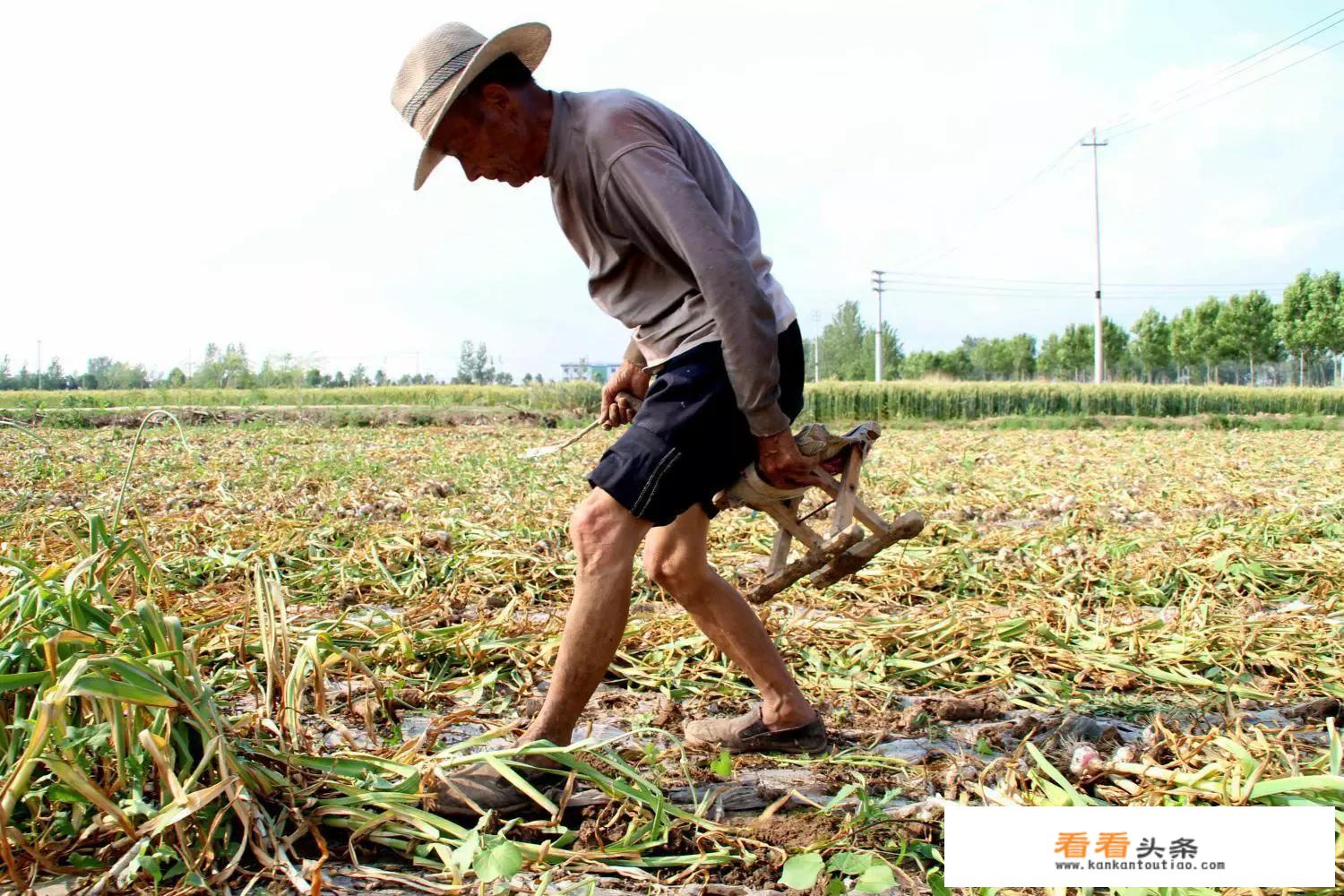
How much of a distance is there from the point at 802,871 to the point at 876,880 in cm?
12

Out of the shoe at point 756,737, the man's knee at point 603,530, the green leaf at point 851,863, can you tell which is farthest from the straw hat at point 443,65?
the green leaf at point 851,863

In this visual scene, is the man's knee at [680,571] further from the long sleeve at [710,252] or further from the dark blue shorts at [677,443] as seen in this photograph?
the long sleeve at [710,252]

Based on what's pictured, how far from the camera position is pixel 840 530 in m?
2.18

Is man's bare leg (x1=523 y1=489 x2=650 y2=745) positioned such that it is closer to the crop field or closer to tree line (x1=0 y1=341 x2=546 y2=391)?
the crop field

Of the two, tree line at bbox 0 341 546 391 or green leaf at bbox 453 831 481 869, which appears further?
tree line at bbox 0 341 546 391

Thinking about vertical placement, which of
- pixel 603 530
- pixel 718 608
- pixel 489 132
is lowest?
pixel 718 608

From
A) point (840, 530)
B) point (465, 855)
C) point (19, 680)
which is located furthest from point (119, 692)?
point (840, 530)

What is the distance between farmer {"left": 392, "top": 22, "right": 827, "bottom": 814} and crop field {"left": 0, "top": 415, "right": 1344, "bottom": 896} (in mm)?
298

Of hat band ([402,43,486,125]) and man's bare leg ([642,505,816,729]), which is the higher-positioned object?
hat band ([402,43,486,125])

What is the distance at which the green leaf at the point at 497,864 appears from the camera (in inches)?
57.3

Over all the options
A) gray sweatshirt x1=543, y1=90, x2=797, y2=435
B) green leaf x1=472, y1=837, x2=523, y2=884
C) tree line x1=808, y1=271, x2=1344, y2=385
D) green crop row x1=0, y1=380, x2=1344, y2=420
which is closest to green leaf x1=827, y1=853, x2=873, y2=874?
green leaf x1=472, y1=837, x2=523, y2=884

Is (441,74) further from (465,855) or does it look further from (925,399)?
(925,399)

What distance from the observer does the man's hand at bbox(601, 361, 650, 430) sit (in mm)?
2439

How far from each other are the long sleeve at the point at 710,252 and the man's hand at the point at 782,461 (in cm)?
12
